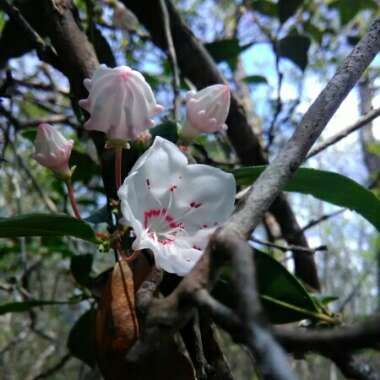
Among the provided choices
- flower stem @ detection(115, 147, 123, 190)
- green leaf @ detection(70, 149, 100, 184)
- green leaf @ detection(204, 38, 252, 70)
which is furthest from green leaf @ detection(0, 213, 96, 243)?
green leaf @ detection(204, 38, 252, 70)

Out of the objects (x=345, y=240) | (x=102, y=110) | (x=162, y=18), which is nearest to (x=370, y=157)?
(x=162, y=18)

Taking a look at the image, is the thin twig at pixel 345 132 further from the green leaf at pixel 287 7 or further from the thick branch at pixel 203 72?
the green leaf at pixel 287 7

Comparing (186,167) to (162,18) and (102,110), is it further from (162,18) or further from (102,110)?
(162,18)

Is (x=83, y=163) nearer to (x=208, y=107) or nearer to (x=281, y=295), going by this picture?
(x=208, y=107)

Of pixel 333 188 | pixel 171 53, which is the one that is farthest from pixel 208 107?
pixel 171 53

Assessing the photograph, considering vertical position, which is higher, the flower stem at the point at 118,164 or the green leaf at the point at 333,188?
the flower stem at the point at 118,164

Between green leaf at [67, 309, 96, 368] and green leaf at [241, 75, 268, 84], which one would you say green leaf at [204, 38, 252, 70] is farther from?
green leaf at [67, 309, 96, 368]

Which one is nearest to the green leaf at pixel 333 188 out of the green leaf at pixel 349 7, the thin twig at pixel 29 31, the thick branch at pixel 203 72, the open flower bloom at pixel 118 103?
the open flower bloom at pixel 118 103
